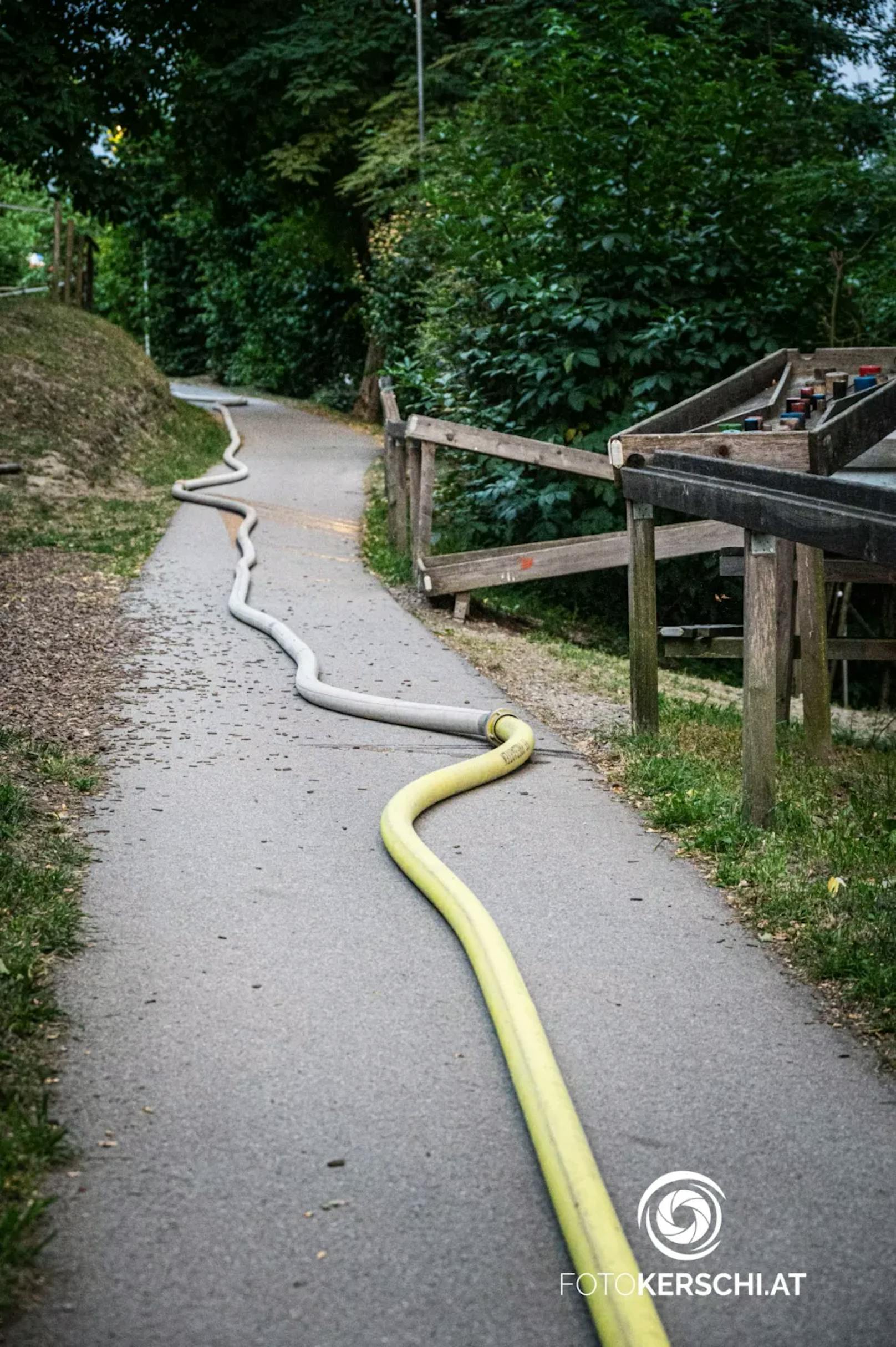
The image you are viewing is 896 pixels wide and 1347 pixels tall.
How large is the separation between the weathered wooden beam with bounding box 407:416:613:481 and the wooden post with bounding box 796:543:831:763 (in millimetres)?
2232

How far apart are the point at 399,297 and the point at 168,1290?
69.5 feet

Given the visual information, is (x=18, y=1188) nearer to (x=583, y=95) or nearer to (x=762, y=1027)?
(x=762, y=1027)

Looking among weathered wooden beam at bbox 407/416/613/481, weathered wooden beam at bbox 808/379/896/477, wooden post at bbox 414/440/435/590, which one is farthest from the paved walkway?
wooden post at bbox 414/440/435/590

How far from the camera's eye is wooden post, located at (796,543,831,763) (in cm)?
698

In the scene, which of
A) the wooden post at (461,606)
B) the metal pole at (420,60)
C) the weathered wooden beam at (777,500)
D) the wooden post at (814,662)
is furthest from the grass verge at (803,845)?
the metal pole at (420,60)

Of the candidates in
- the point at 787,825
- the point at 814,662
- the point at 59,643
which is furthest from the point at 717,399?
the point at 59,643

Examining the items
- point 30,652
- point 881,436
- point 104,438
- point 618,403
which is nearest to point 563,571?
point 618,403

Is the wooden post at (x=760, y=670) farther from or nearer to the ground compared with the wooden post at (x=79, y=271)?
nearer to the ground

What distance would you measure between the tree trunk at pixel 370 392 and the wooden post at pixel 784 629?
18836 millimetres

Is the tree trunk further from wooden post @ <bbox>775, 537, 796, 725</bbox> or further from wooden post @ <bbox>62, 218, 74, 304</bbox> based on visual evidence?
wooden post @ <bbox>775, 537, 796, 725</bbox>

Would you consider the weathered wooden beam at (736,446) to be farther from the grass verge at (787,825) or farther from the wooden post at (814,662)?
the grass verge at (787,825)

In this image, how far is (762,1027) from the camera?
3547 millimetres

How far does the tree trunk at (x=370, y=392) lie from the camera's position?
26.4m

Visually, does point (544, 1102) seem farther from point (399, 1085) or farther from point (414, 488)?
point (414, 488)
